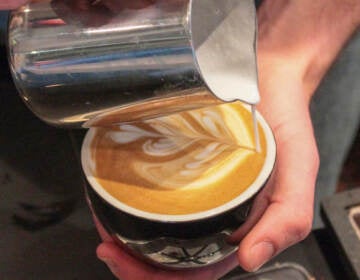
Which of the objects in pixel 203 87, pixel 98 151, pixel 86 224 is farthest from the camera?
pixel 86 224

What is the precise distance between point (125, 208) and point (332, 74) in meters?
0.54

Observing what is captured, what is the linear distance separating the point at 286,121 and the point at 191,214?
0.26 m

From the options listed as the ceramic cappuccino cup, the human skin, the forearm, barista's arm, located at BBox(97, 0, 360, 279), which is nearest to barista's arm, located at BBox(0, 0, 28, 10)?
the human skin

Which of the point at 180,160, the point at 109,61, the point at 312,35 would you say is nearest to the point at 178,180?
the point at 180,160

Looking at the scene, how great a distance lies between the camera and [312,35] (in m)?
0.76

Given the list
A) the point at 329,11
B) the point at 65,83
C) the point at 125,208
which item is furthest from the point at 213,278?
the point at 329,11

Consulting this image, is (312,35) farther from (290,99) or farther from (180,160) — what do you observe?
(180,160)

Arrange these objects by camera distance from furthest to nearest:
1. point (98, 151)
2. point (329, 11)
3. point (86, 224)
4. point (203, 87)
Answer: point (329, 11), point (86, 224), point (98, 151), point (203, 87)

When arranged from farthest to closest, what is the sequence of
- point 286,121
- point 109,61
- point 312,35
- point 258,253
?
point 312,35, point 286,121, point 258,253, point 109,61

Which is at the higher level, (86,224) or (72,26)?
(72,26)

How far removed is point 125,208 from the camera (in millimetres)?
439

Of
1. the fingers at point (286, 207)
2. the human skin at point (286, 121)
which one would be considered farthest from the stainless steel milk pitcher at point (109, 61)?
the fingers at point (286, 207)

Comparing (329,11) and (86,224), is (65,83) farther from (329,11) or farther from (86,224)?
(329,11)

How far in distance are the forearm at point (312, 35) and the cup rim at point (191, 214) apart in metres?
0.27
